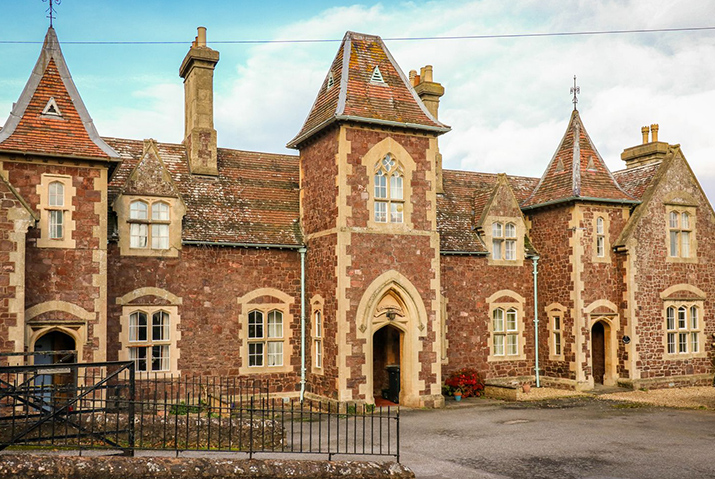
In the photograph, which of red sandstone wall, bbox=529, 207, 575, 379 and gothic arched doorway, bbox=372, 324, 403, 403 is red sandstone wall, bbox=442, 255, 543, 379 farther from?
gothic arched doorway, bbox=372, 324, 403, 403

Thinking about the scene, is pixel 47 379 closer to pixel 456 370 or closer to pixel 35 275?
A: pixel 35 275

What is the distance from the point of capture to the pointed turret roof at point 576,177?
2427cm

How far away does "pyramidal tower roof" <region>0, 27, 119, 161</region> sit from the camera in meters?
17.0

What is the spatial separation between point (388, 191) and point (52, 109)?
952 cm

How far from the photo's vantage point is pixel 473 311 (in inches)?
927

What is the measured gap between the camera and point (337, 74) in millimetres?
21438

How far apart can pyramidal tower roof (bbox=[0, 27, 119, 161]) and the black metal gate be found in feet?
17.6

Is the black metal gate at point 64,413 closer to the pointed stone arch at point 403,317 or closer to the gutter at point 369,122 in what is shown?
the pointed stone arch at point 403,317

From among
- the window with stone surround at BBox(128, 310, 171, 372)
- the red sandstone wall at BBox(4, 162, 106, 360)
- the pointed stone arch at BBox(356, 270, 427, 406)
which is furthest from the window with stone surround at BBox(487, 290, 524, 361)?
the red sandstone wall at BBox(4, 162, 106, 360)

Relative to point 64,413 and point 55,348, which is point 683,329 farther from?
point 64,413

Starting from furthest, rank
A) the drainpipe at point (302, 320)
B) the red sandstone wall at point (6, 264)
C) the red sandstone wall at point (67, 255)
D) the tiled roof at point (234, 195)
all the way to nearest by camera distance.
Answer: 1. the drainpipe at point (302, 320)
2. the tiled roof at point (234, 195)
3. the red sandstone wall at point (67, 255)
4. the red sandstone wall at point (6, 264)

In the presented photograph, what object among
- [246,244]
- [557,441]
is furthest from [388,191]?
[557,441]

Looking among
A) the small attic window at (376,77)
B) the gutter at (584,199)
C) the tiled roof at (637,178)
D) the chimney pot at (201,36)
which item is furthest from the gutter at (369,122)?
the tiled roof at (637,178)

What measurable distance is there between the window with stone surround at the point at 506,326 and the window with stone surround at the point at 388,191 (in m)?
5.77
